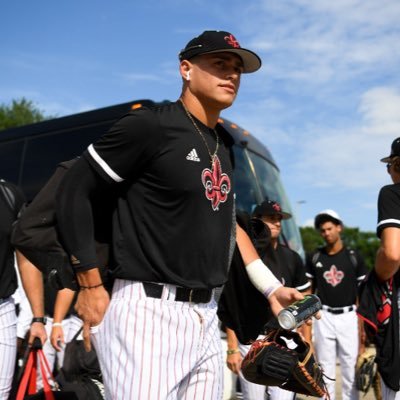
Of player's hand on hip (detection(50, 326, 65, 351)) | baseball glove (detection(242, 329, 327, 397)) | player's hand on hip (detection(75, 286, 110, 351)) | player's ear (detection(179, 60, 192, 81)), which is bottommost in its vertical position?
player's hand on hip (detection(50, 326, 65, 351))

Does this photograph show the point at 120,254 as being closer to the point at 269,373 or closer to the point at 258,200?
the point at 269,373

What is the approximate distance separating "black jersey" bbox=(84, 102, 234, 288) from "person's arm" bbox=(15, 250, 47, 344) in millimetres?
2153

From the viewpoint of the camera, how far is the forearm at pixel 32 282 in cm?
457

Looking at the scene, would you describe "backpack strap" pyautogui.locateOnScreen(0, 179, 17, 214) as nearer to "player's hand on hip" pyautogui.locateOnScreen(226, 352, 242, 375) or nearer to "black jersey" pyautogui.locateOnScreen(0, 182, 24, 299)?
"black jersey" pyautogui.locateOnScreen(0, 182, 24, 299)

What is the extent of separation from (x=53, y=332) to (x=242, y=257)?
11.1 ft

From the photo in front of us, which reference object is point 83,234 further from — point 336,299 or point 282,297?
point 336,299

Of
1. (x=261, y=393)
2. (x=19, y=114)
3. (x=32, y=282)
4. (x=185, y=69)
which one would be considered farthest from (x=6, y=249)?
(x=19, y=114)

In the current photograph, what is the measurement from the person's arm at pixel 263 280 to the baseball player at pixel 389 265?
108 centimetres

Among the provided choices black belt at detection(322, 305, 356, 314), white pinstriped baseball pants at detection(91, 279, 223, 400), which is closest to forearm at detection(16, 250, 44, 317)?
white pinstriped baseball pants at detection(91, 279, 223, 400)

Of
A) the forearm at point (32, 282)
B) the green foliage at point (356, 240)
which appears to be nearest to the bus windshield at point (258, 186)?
the forearm at point (32, 282)

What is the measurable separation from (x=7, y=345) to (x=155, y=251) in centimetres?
215

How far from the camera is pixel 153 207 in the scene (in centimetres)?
261

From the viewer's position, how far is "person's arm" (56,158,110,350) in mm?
2471

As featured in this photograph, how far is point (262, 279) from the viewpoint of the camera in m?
3.10
